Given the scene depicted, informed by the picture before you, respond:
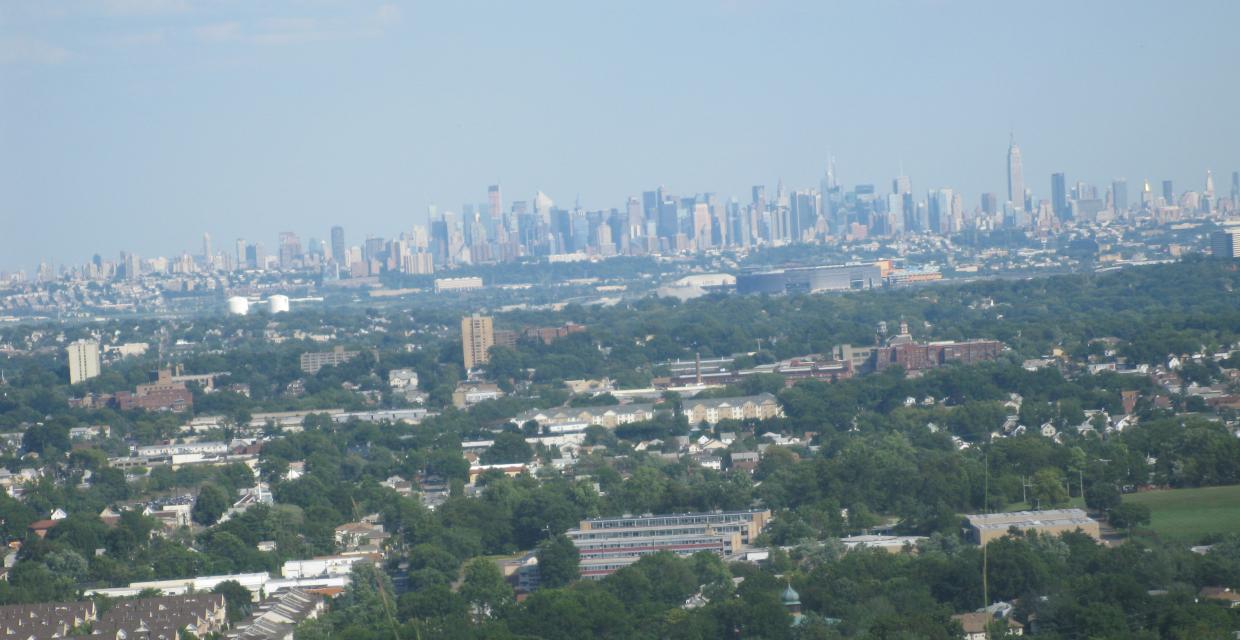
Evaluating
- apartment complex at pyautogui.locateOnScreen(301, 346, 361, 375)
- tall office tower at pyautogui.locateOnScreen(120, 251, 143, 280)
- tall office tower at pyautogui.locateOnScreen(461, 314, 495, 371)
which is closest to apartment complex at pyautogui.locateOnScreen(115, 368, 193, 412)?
apartment complex at pyautogui.locateOnScreen(301, 346, 361, 375)

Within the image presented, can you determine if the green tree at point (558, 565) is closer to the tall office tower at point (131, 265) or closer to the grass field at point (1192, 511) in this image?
the grass field at point (1192, 511)

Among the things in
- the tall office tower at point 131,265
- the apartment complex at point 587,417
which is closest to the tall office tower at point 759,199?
the tall office tower at point 131,265

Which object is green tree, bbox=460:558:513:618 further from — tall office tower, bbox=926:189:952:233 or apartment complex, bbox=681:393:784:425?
tall office tower, bbox=926:189:952:233

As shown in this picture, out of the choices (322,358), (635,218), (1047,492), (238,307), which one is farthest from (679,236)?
(1047,492)

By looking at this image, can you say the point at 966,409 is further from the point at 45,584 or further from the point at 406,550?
the point at 45,584

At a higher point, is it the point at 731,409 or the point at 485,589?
the point at 485,589

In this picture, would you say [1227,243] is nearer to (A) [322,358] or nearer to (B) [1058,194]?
(A) [322,358]
